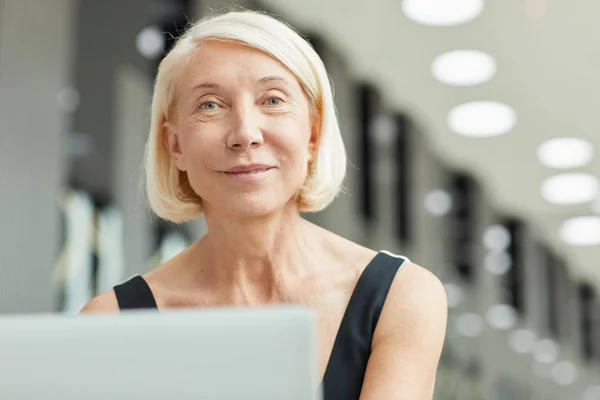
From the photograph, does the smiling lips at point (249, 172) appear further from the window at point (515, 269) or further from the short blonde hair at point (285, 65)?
the window at point (515, 269)

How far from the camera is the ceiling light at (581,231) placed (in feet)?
29.7

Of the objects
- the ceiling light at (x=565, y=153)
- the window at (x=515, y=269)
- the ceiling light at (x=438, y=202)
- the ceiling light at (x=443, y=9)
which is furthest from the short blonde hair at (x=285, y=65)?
the window at (x=515, y=269)

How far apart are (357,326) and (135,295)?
0.91 ft

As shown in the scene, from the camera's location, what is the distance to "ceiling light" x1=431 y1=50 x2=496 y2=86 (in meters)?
5.77

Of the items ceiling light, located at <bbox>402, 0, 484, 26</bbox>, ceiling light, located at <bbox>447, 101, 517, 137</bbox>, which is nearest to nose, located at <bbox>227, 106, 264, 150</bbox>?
ceiling light, located at <bbox>402, 0, 484, 26</bbox>

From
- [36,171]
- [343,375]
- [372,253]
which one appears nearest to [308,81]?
[372,253]

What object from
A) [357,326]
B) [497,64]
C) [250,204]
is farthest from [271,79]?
[497,64]

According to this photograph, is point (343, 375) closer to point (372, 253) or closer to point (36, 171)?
point (372, 253)

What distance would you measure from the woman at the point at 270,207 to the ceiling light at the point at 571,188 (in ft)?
23.3

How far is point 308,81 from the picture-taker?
1.17m

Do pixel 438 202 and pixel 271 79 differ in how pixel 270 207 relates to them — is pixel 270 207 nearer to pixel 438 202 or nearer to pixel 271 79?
pixel 271 79

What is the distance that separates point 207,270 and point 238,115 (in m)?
0.21

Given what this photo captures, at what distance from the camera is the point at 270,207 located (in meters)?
1.11

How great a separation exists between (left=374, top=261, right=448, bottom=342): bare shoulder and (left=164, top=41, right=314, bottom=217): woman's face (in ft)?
0.55
